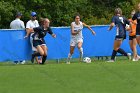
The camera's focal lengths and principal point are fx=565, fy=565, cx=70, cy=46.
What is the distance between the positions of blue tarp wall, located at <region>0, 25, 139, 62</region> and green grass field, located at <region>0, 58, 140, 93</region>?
3704mm

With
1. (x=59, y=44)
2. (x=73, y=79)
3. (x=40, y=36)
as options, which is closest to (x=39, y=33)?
(x=40, y=36)

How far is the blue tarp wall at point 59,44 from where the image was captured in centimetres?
1900

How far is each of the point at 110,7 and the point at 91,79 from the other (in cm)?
2879

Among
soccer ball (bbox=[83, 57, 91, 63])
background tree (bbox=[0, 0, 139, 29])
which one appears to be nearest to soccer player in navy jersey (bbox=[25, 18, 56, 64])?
soccer ball (bbox=[83, 57, 91, 63])

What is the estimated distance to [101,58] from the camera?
21.2 metres

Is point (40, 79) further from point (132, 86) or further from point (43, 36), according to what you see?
point (43, 36)

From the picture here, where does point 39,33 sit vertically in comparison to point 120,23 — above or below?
below

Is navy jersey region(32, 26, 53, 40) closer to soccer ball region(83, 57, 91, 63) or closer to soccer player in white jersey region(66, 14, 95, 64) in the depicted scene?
soccer player in white jersey region(66, 14, 95, 64)

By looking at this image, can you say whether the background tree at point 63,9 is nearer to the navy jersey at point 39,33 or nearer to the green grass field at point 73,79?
the navy jersey at point 39,33

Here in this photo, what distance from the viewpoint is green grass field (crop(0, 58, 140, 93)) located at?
11258 mm

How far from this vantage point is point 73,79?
12852mm

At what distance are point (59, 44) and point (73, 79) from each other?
712cm

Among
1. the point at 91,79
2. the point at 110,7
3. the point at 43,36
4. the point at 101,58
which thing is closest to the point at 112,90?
the point at 91,79

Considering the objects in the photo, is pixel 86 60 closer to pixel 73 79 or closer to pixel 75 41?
pixel 75 41
